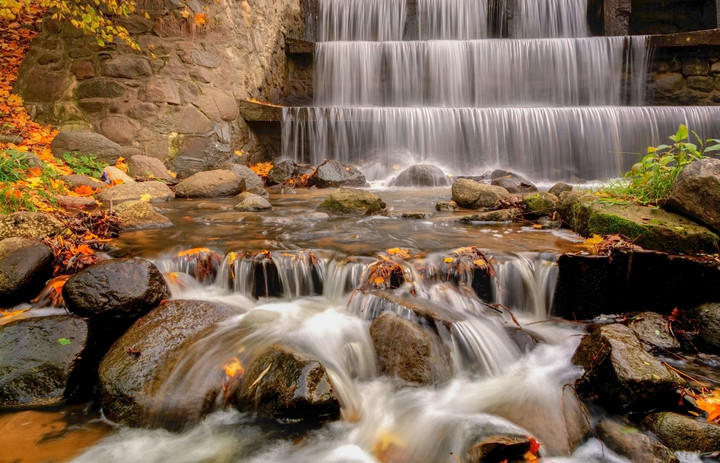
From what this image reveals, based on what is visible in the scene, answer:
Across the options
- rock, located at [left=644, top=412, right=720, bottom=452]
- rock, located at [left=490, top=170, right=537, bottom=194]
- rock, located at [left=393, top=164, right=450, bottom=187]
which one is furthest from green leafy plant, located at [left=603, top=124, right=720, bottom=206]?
rock, located at [left=393, top=164, right=450, bottom=187]

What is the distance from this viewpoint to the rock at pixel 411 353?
2973 mm

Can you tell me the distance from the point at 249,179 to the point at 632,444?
23.8 ft

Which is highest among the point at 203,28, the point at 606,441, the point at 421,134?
the point at 203,28

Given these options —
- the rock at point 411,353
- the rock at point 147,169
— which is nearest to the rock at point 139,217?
the rock at point 147,169

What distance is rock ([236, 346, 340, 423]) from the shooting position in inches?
101

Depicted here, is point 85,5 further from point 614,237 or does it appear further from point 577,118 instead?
point 577,118

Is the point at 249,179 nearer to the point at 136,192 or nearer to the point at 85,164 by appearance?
the point at 136,192

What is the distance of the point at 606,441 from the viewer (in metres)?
2.48

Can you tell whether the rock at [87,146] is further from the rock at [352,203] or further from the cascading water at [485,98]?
the rock at [352,203]

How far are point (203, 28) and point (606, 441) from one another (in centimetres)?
895

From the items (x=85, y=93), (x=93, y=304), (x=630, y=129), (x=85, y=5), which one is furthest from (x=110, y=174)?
(x=630, y=129)

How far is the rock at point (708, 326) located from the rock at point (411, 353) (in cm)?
191

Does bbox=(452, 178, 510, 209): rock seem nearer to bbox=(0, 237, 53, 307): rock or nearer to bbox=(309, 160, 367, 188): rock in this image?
bbox=(309, 160, 367, 188): rock

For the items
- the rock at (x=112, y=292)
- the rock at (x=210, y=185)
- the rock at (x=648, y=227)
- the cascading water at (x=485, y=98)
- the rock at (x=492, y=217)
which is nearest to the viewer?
the rock at (x=112, y=292)
